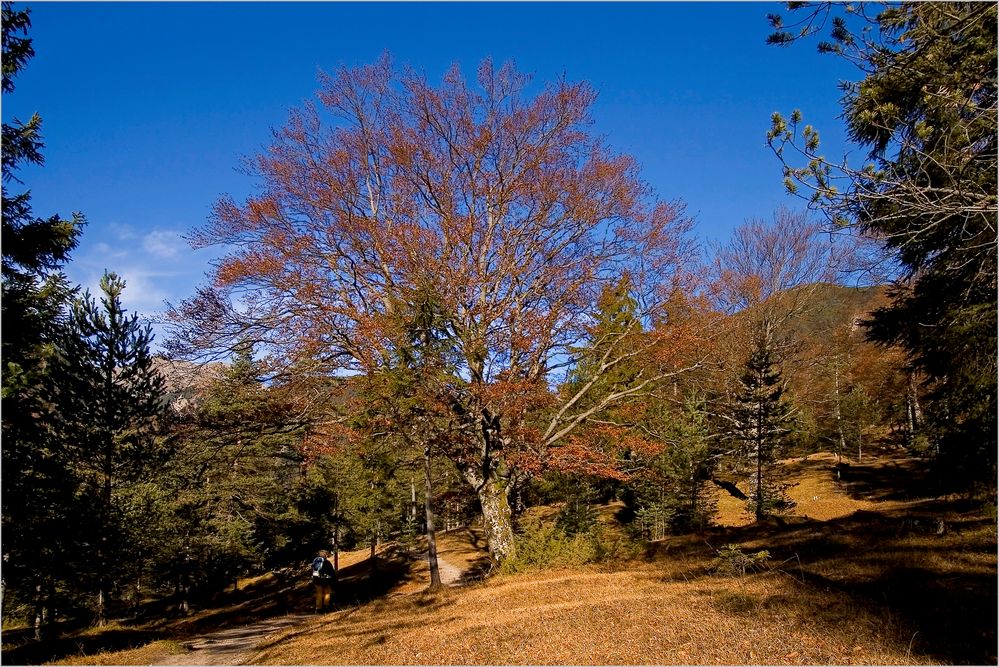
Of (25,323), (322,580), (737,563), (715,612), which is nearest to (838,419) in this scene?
(737,563)

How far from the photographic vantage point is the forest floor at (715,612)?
19.4 ft

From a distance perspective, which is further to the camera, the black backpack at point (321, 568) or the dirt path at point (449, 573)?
the dirt path at point (449, 573)

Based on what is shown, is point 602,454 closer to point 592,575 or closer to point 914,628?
point 592,575

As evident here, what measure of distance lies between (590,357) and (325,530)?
27.6 meters

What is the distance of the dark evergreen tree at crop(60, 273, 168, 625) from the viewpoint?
59.9ft

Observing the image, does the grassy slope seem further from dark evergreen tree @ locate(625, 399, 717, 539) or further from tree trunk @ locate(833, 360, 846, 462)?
tree trunk @ locate(833, 360, 846, 462)

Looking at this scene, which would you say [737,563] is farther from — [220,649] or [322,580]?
[322,580]

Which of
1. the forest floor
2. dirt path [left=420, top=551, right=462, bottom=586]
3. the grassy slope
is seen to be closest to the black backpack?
the forest floor

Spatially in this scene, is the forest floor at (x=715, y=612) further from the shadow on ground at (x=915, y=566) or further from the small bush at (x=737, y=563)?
the small bush at (x=737, y=563)

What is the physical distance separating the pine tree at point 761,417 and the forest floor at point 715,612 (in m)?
9.08

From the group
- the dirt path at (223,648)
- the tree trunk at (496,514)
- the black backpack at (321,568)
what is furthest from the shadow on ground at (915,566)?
the black backpack at (321,568)

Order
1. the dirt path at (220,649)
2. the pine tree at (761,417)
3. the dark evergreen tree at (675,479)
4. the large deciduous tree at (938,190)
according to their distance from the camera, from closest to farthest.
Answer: the large deciduous tree at (938,190)
the dirt path at (220,649)
the dark evergreen tree at (675,479)
the pine tree at (761,417)

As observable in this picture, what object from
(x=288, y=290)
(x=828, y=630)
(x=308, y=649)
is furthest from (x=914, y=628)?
(x=288, y=290)

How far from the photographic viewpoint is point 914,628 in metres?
5.86
